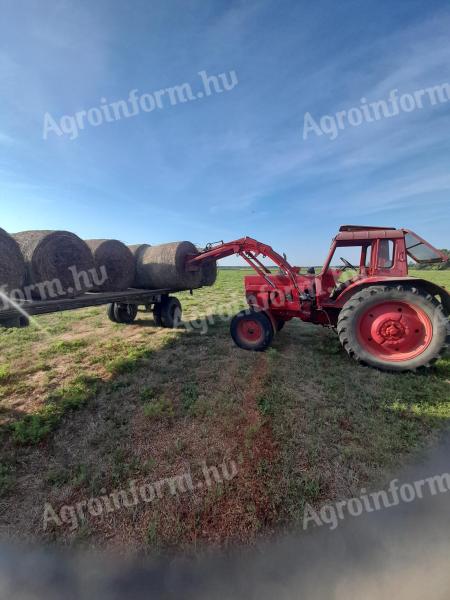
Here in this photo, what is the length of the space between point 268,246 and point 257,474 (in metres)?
5.04

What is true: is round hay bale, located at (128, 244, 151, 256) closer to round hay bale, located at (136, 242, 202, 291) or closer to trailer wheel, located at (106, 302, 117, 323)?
round hay bale, located at (136, 242, 202, 291)

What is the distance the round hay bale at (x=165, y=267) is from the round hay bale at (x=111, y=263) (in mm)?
577

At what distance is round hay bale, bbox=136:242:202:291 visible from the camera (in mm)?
7562

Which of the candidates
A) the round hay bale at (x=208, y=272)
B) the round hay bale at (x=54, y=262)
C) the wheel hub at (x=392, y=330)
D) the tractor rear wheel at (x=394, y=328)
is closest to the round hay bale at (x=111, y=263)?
the round hay bale at (x=54, y=262)

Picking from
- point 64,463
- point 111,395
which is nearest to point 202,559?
point 64,463

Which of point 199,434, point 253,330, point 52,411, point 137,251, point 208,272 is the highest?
point 137,251

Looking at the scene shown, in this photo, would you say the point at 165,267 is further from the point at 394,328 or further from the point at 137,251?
the point at 394,328

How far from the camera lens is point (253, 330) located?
6324 mm

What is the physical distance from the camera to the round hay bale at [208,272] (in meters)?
9.01

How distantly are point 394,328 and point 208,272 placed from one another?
5896mm

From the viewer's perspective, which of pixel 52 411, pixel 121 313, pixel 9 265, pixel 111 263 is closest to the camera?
pixel 52 411

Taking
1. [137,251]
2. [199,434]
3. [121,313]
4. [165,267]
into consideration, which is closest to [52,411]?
[199,434]

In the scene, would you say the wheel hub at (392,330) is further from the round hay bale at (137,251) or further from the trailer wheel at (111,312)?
the trailer wheel at (111,312)

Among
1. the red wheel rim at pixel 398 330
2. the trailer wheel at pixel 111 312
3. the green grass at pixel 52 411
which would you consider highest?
the trailer wheel at pixel 111 312
